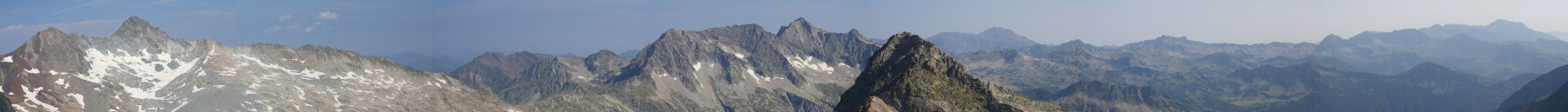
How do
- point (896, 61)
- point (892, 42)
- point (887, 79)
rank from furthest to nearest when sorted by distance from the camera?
point (892, 42), point (896, 61), point (887, 79)

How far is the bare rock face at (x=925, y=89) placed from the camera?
74312 millimetres

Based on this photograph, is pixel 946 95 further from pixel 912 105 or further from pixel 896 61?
pixel 896 61

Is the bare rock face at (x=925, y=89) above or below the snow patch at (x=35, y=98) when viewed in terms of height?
above

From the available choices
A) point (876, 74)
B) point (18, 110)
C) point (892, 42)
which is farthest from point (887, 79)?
point (18, 110)

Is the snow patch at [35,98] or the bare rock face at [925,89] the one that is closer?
the bare rock face at [925,89]

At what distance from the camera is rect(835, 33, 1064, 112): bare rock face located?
74.3 meters

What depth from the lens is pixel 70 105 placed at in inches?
7628

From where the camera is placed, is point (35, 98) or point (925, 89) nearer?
point (925, 89)

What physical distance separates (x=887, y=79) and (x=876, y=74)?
3.39 m

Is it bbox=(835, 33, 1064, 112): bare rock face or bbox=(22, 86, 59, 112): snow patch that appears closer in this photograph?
bbox=(835, 33, 1064, 112): bare rock face

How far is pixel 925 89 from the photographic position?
76.4 metres

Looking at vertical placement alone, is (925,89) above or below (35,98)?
above

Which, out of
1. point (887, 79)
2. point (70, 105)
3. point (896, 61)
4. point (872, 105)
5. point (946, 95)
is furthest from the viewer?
point (70, 105)

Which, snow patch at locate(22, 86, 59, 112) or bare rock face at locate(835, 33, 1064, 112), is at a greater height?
bare rock face at locate(835, 33, 1064, 112)
